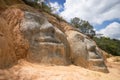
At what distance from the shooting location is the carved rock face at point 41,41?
8.24 metres

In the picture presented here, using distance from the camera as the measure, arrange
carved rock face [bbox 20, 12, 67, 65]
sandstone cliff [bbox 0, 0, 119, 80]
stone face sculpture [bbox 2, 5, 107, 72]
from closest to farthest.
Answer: sandstone cliff [bbox 0, 0, 119, 80] → stone face sculpture [bbox 2, 5, 107, 72] → carved rock face [bbox 20, 12, 67, 65]

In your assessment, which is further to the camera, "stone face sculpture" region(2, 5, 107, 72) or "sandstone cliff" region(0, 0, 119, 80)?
"stone face sculpture" region(2, 5, 107, 72)

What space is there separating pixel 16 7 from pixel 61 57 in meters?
2.67

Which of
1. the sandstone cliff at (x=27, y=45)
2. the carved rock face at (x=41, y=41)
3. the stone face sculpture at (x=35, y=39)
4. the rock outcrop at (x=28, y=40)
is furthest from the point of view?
the carved rock face at (x=41, y=41)

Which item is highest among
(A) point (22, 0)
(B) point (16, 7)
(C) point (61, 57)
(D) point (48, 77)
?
(A) point (22, 0)

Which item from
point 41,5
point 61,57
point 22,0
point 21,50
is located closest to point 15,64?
point 21,50

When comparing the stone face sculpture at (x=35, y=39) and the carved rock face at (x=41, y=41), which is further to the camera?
the carved rock face at (x=41, y=41)

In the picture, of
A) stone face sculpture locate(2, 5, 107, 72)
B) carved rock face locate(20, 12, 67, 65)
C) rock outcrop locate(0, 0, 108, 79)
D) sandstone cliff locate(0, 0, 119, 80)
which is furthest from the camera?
carved rock face locate(20, 12, 67, 65)

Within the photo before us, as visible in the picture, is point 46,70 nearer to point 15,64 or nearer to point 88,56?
point 15,64

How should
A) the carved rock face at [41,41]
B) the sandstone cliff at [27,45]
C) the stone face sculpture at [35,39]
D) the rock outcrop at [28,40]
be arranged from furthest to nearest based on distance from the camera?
the carved rock face at [41,41] < the stone face sculpture at [35,39] < the rock outcrop at [28,40] < the sandstone cliff at [27,45]

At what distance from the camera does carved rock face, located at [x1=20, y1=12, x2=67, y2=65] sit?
8.24m

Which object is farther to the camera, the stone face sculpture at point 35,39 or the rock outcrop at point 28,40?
the stone face sculpture at point 35,39

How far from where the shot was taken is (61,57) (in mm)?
8930

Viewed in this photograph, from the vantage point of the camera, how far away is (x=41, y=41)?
8.55m
